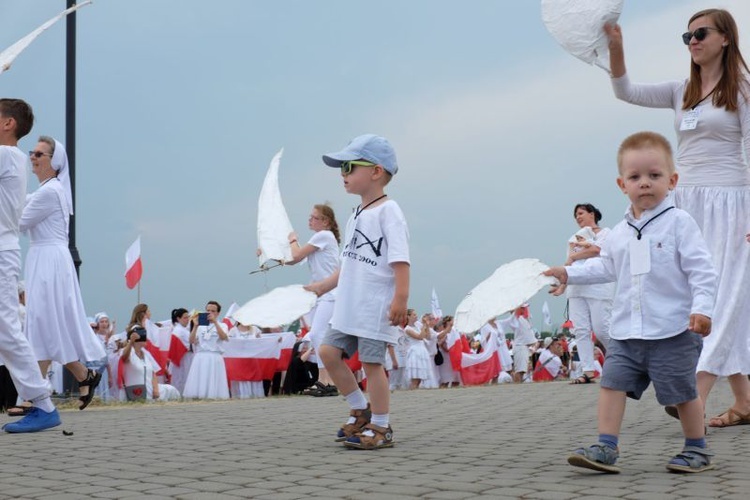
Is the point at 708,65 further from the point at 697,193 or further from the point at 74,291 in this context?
the point at 74,291

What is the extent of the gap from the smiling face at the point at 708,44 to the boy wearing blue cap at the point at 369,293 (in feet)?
6.54

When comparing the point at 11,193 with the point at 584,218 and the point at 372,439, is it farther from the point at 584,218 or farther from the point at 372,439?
the point at 584,218

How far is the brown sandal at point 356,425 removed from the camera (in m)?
5.82

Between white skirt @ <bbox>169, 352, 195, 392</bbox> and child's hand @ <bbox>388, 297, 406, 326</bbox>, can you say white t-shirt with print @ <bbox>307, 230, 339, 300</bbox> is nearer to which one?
child's hand @ <bbox>388, 297, 406, 326</bbox>

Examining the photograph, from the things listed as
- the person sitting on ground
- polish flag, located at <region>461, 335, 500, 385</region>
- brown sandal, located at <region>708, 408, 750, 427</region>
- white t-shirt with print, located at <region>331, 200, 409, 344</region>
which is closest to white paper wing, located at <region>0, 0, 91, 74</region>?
white t-shirt with print, located at <region>331, 200, 409, 344</region>

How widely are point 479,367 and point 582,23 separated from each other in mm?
16377

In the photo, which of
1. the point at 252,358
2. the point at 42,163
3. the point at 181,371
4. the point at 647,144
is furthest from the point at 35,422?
the point at 181,371

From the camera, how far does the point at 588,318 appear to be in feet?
38.4

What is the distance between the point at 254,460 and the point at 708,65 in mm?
3591

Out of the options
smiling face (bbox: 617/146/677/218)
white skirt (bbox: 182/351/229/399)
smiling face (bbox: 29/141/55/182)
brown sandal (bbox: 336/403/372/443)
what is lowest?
brown sandal (bbox: 336/403/372/443)

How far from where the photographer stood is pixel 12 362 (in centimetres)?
655

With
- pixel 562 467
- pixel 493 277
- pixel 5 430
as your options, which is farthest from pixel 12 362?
pixel 562 467

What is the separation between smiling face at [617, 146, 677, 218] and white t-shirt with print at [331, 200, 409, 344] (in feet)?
4.80

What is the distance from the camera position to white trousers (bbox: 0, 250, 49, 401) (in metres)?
6.50
